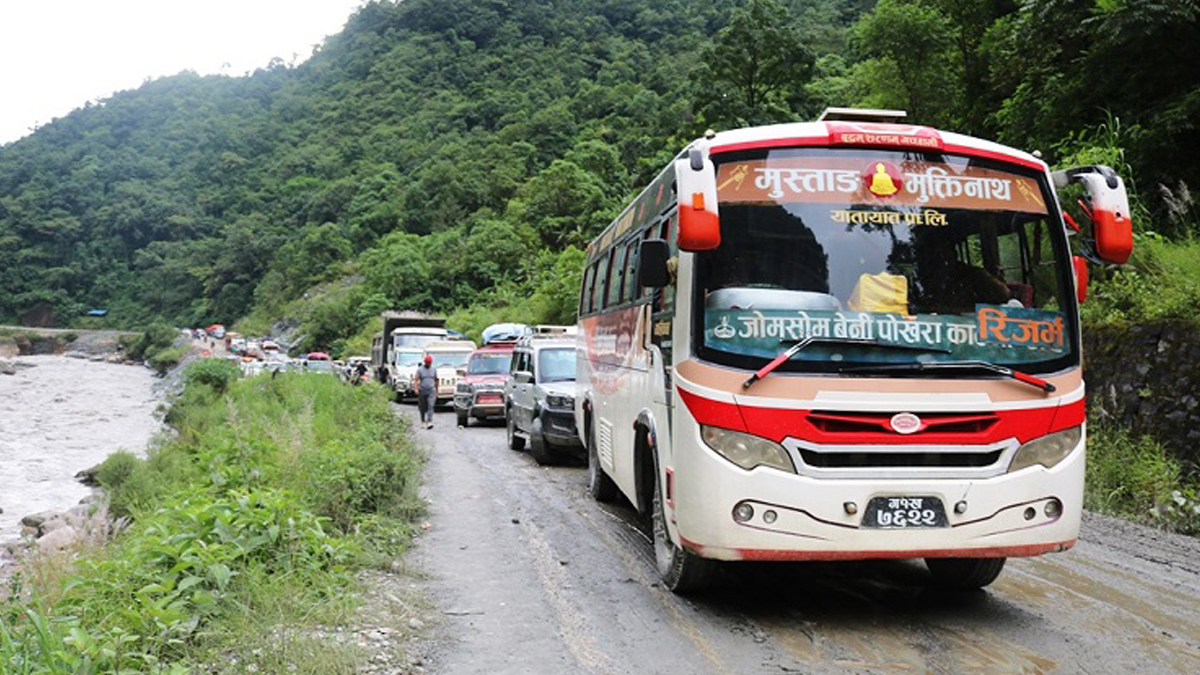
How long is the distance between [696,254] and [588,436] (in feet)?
19.0

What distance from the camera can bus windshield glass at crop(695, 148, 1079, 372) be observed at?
5137 millimetres

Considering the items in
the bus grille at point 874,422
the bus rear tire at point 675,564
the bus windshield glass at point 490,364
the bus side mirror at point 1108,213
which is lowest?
the bus windshield glass at point 490,364

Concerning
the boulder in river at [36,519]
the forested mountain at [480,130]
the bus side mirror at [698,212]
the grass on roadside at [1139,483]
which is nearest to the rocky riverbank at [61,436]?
the boulder in river at [36,519]

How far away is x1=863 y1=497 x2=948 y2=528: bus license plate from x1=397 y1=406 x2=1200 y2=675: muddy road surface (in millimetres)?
693

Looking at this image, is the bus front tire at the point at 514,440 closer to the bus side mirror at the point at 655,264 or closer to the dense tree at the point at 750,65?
the bus side mirror at the point at 655,264

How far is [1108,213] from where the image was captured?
531cm

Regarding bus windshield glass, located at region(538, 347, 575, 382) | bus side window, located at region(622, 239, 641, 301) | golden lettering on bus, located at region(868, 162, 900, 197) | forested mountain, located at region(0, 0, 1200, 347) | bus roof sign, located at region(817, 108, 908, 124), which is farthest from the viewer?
forested mountain, located at region(0, 0, 1200, 347)

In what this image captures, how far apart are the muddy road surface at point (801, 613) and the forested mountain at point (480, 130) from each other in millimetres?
7702

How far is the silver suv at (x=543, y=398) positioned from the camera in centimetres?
1362

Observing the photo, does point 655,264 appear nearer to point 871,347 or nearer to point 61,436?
point 871,347

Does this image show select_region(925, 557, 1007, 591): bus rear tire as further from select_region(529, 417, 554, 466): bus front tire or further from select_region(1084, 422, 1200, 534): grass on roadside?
select_region(529, 417, 554, 466): bus front tire

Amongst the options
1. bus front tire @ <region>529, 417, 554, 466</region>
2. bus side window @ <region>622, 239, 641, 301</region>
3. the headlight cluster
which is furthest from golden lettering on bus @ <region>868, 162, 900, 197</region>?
bus front tire @ <region>529, 417, 554, 466</region>

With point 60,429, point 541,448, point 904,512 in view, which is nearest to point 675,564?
point 904,512

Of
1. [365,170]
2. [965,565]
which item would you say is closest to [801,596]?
[965,565]
